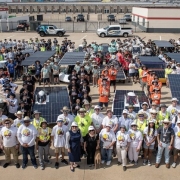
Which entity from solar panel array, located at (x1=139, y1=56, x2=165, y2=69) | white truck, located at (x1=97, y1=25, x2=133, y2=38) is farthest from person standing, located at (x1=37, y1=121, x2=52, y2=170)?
white truck, located at (x1=97, y1=25, x2=133, y2=38)

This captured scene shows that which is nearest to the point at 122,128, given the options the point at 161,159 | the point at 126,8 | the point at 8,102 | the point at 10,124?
the point at 161,159

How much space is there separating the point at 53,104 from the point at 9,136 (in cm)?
308

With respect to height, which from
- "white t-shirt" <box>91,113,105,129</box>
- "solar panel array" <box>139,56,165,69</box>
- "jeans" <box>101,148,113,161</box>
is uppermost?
"solar panel array" <box>139,56,165,69</box>

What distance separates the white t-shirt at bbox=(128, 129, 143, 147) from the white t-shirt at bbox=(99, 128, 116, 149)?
46 centimetres

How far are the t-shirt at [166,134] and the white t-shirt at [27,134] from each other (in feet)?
10.9

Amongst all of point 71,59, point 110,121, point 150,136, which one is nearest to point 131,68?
point 71,59

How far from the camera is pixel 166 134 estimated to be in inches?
272

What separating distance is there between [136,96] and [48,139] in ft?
13.5

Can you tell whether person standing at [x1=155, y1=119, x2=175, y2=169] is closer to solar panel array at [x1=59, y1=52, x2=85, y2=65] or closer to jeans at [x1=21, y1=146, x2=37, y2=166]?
jeans at [x1=21, y1=146, x2=37, y2=166]

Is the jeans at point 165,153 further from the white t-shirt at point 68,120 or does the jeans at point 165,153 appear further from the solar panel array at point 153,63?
the solar panel array at point 153,63

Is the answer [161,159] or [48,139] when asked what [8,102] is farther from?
[161,159]

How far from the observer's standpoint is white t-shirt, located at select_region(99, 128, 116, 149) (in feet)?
23.2

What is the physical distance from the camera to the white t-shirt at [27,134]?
6.84 m

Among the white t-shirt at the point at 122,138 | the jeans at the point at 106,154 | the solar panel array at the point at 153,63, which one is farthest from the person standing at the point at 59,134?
the solar panel array at the point at 153,63
